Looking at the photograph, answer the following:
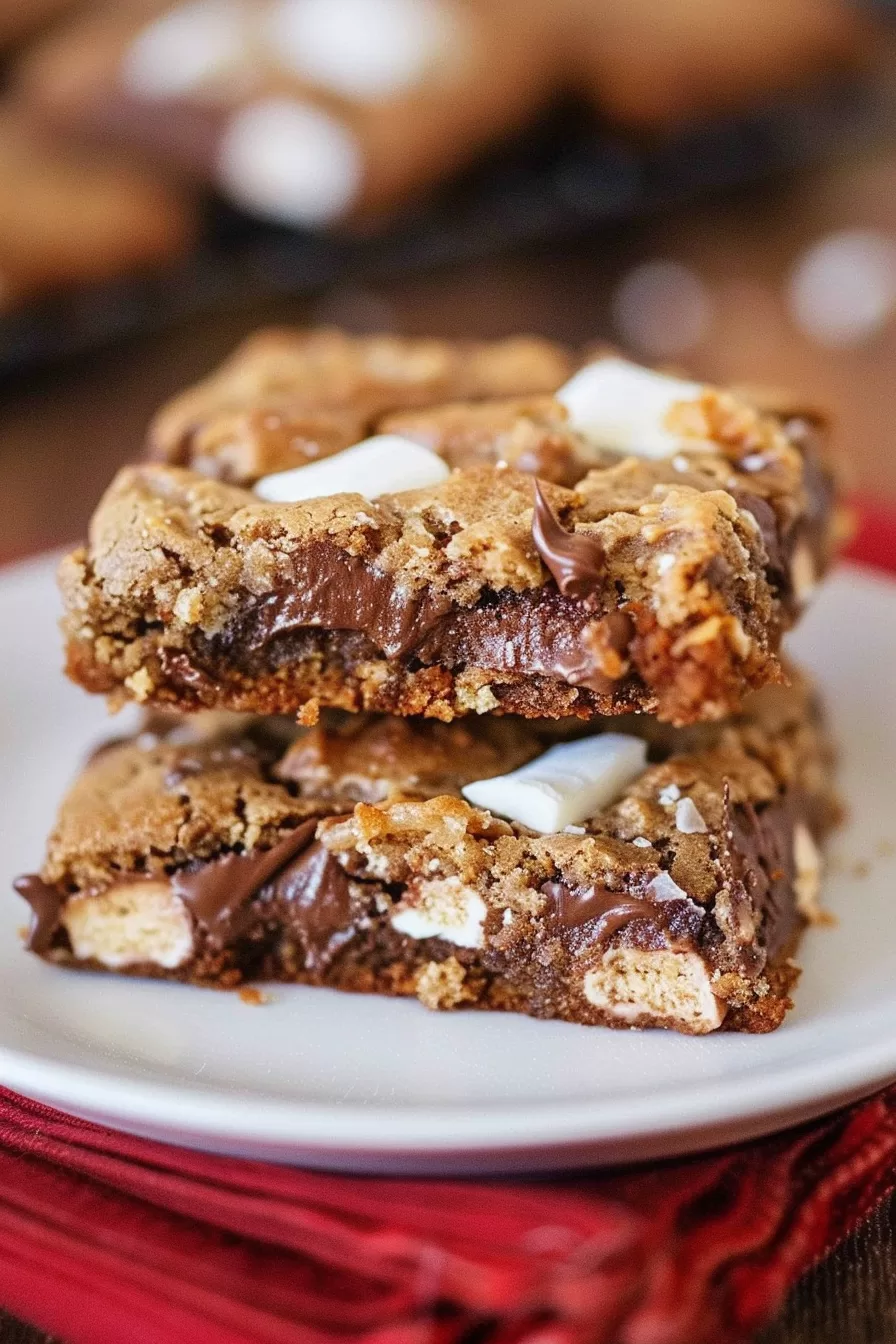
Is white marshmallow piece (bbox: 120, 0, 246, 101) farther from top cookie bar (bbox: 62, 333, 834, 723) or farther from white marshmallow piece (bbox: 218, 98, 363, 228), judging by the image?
top cookie bar (bbox: 62, 333, 834, 723)

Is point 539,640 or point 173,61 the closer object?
point 539,640

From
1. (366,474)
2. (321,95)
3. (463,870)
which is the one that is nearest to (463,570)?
(366,474)

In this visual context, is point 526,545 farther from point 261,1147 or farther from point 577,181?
point 577,181

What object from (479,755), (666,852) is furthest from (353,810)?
(666,852)

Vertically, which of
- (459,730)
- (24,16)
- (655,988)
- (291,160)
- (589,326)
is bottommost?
(589,326)

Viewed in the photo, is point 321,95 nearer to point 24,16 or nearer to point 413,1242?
point 24,16
